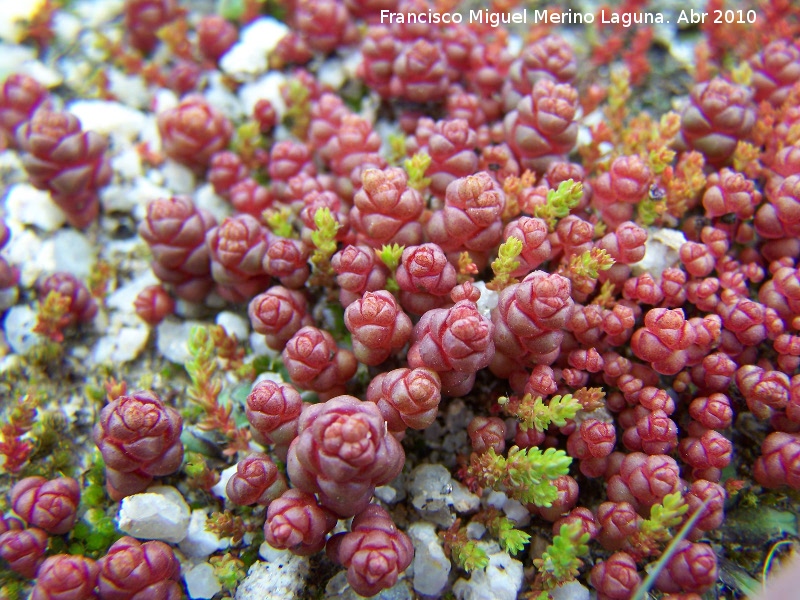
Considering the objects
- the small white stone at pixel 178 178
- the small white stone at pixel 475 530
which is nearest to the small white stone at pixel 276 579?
the small white stone at pixel 475 530

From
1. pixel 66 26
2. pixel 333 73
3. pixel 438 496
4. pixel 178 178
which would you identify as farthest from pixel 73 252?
pixel 438 496

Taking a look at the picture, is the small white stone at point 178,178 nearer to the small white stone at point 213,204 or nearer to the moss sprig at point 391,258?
the small white stone at point 213,204

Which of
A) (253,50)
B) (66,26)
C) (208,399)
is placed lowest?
(208,399)

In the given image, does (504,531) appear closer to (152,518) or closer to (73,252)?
(152,518)

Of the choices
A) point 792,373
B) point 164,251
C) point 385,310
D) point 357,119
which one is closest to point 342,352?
point 385,310

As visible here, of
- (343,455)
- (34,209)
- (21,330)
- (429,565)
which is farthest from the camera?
(34,209)

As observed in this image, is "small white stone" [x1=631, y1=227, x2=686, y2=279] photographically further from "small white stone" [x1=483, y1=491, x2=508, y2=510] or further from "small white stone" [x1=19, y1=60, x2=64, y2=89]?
"small white stone" [x1=19, y1=60, x2=64, y2=89]
